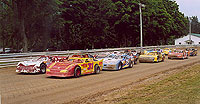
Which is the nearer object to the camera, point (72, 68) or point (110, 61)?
point (72, 68)

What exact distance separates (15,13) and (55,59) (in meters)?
19.8

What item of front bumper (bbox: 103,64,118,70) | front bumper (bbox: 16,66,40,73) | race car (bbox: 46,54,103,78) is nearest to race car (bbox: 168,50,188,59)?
front bumper (bbox: 103,64,118,70)

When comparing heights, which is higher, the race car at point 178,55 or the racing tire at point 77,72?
the race car at point 178,55

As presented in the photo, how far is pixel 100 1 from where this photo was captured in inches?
2191

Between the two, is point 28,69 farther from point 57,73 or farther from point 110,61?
point 110,61

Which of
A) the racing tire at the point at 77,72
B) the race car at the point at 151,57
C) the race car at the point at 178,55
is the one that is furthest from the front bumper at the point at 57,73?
the race car at the point at 178,55

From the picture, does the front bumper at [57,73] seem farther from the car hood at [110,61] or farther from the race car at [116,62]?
the car hood at [110,61]

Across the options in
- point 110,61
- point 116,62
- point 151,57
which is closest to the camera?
point 116,62

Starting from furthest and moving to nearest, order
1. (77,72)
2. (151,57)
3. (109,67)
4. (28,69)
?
(151,57) → (109,67) → (28,69) → (77,72)

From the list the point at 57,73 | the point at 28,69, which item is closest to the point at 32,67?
the point at 28,69

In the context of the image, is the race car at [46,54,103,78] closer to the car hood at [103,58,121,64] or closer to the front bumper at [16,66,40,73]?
the front bumper at [16,66,40,73]

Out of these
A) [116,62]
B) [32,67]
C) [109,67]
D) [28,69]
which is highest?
[116,62]

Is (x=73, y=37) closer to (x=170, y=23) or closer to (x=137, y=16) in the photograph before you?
(x=137, y=16)

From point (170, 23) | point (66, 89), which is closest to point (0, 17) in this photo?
point (66, 89)
